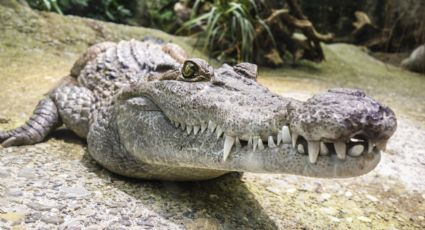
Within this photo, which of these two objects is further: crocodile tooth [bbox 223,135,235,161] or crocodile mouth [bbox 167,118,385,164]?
crocodile tooth [bbox 223,135,235,161]

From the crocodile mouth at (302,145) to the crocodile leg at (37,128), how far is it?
179 centimetres

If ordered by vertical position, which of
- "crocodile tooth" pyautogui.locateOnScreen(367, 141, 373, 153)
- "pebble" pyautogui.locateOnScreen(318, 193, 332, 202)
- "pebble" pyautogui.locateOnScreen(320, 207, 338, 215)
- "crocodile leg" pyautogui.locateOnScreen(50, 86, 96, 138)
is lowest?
"pebble" pyautogui.locateOnScreen(318, 193, 332, 202)

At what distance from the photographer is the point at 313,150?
6.06 feet

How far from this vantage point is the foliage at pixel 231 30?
332 inches

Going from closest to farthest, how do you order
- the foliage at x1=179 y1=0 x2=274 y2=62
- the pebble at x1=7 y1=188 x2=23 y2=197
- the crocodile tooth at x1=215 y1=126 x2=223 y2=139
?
1. the crocodile tooth at x1=215 y1=126 x2=223 y2=139
2. the pebble at x1=7 y1=188 x2=23 y2=197
3. the foliage at x1=179 y1=0 x2=274 y2=62

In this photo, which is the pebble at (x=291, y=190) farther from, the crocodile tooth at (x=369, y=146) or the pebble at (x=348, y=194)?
the crocodile tooth at (x=369, y=146)

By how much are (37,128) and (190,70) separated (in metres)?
1.53

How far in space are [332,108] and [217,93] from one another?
2.78 feet

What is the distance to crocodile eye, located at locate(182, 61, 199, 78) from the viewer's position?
105 inches

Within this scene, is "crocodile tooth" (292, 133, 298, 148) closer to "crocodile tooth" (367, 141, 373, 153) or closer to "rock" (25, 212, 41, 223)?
"crocodile tooth" (367, 141, 373, 153)

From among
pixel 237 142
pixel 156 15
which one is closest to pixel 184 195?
pixel 237 142

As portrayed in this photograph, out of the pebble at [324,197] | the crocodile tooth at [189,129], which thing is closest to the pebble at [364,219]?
the pebble at [324,197]

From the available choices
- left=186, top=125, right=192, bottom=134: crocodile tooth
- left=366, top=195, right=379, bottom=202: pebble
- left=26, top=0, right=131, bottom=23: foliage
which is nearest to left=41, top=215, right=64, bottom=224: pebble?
left=186, top=125, right=192, bottom=134: crocodile tooth

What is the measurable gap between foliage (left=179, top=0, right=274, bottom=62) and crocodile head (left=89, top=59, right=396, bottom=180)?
18.6 ft
